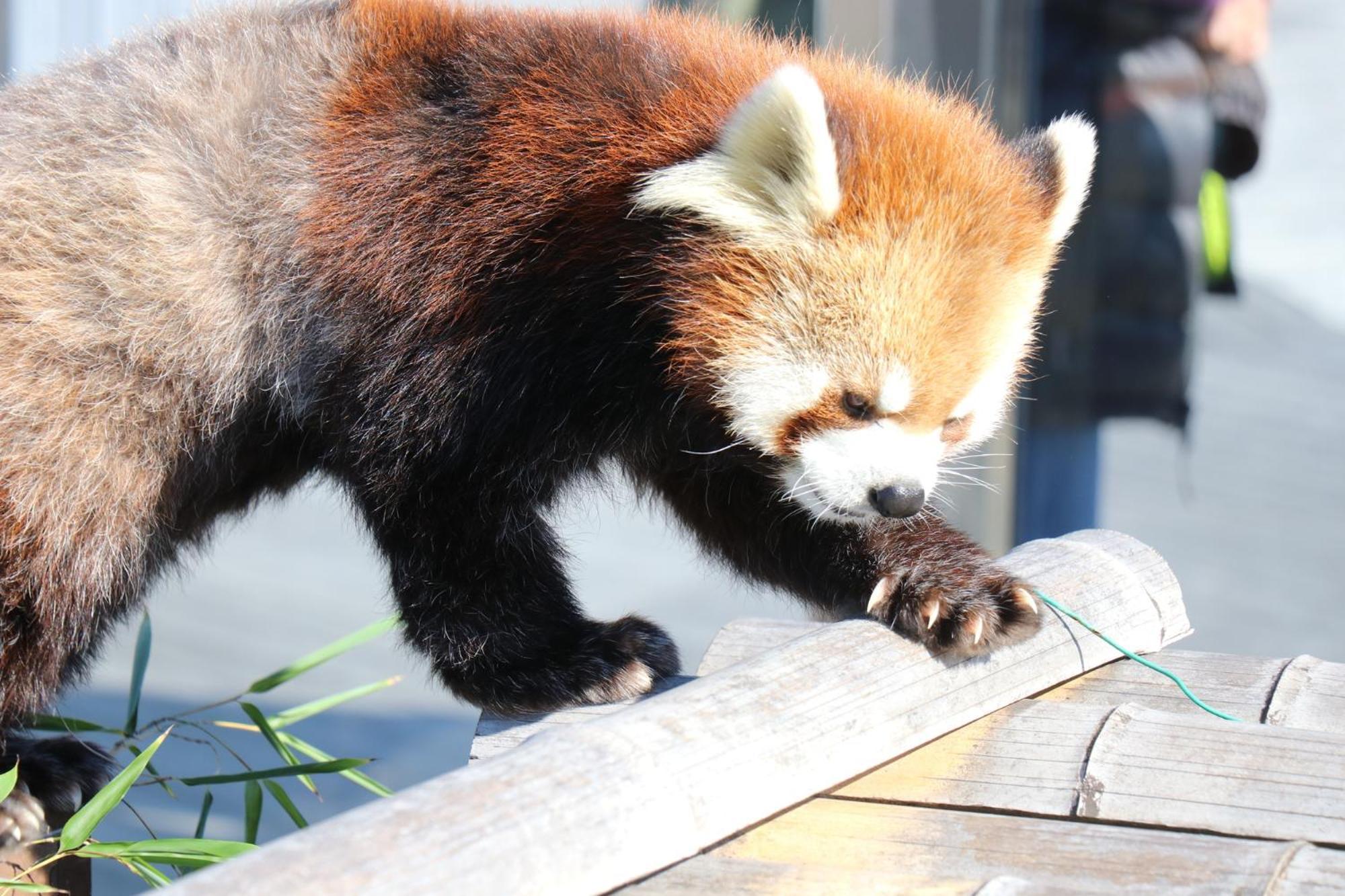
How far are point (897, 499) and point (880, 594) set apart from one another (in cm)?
18

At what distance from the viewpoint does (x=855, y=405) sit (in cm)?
172

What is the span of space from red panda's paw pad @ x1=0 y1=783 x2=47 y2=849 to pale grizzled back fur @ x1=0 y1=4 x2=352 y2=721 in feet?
0.49

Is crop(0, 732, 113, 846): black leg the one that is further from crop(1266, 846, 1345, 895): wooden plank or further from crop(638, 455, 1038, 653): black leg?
crop(1266, 846, 1345, 895): wooden plank

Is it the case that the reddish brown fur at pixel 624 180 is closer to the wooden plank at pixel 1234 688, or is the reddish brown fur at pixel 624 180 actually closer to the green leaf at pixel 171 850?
the wooden plank at pixel 1234 688

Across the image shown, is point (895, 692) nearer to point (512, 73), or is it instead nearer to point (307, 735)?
point (512, 73)

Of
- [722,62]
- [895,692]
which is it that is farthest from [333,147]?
[895,692]

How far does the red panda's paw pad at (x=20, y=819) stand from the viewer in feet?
6.31

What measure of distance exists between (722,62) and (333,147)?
1.71 feet

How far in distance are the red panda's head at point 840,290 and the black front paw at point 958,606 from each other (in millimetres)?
131

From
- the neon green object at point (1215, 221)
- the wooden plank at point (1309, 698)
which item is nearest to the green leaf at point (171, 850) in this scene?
the wooden plank at point (1309, 698)

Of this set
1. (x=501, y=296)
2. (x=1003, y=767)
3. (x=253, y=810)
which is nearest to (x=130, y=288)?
(x=501, y=296)

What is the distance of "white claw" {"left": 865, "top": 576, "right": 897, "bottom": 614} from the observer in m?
→ 1.83

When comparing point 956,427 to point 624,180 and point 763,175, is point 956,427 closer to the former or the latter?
point 763,175

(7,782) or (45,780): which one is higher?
(7,782)
